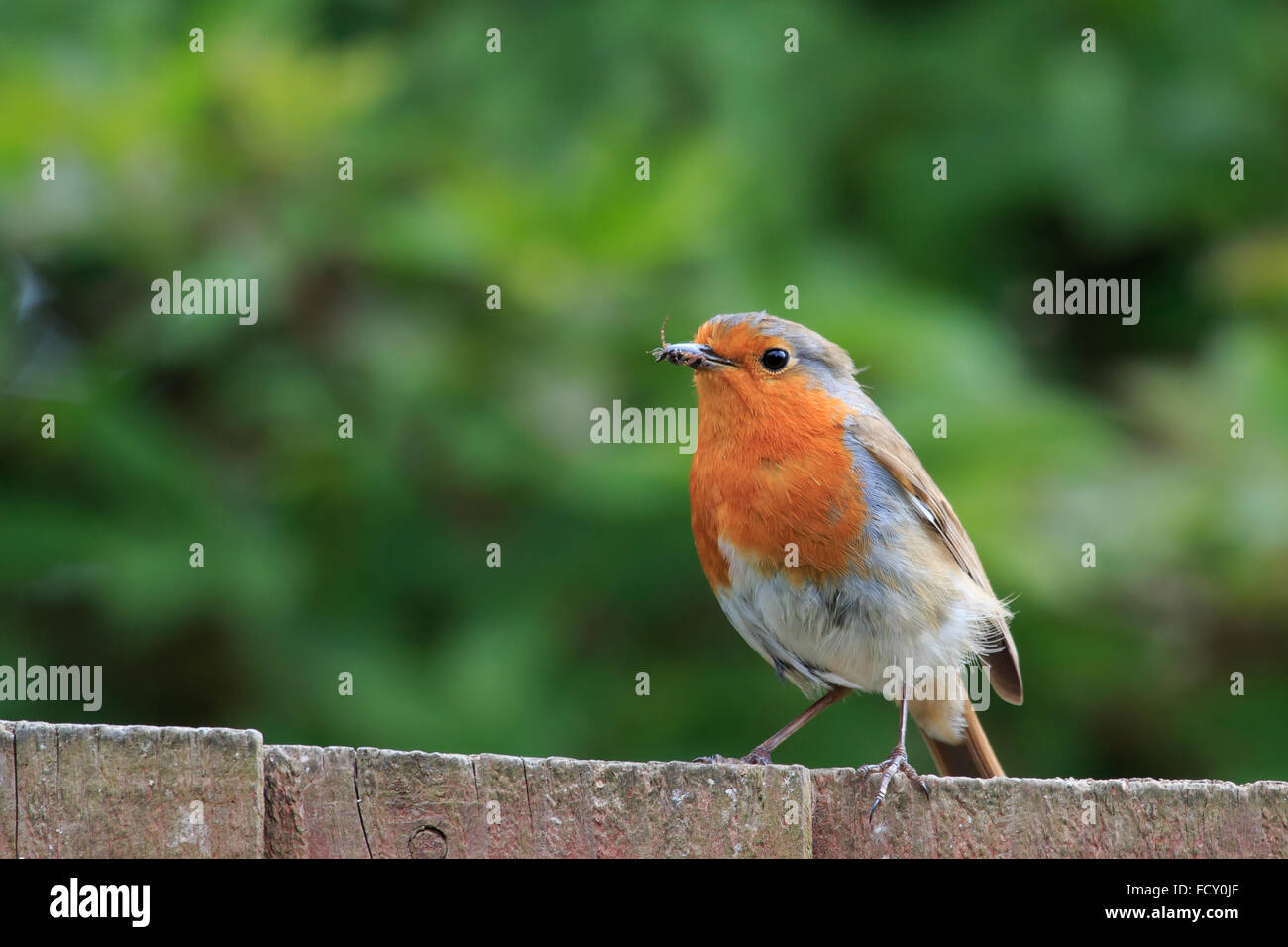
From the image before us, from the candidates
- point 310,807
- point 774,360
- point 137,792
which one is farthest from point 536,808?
point 774,360

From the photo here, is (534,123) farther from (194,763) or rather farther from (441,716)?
(194,763)

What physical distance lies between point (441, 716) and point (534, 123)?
2.75 metres

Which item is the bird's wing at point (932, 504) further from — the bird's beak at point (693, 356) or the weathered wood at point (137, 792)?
the weathered wood at point (137, 792)

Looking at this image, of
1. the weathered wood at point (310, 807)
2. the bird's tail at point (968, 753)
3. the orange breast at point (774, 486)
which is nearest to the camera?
the weathered wood at point (310, 807)

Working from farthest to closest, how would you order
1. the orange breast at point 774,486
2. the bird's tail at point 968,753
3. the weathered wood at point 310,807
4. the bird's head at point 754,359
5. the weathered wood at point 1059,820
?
the bird's tail at point 968,753, the bird's head at point 754,359, the orange breast at point 774,486, the weathered wood at point 1059,820, the weathered wood at point 310,807

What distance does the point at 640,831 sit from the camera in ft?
8.71

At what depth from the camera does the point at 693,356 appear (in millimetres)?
4914

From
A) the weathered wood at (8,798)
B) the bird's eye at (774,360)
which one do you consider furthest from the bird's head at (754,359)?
the weathered wood at (8,798)

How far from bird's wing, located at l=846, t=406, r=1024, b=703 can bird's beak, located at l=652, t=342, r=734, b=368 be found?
1.59 ft

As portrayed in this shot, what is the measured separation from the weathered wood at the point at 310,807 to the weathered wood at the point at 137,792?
0.15 ft

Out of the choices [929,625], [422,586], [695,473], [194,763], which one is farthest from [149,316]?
[194,763]

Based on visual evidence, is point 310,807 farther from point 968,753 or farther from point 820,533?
point 968,753

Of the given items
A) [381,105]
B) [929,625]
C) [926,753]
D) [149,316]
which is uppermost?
[381,105]

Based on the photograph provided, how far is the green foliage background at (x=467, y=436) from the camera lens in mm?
5520
